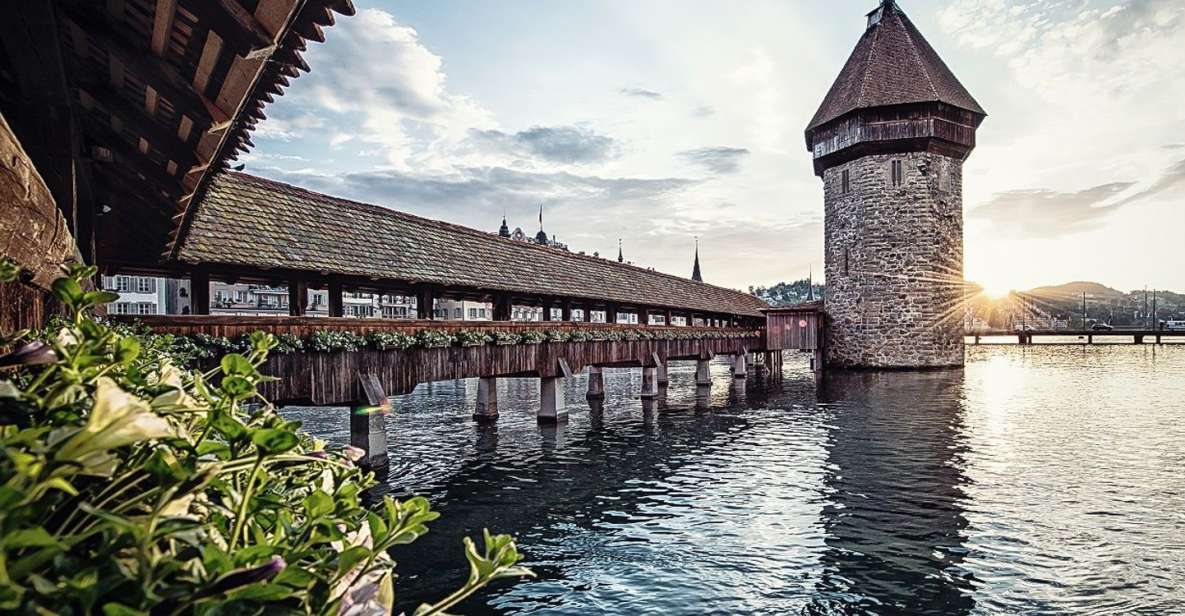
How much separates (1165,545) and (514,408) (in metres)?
20.6

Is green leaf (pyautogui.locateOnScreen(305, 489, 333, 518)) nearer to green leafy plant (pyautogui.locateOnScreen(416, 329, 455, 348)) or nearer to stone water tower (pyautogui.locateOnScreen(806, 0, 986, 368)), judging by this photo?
green leafy plant (pyautogui.locateOnScreen(416, 329, 455, 348))

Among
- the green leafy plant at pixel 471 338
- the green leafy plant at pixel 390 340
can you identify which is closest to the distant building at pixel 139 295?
the green leafy plant at pixel 471 338

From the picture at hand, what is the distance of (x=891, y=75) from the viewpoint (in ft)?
133

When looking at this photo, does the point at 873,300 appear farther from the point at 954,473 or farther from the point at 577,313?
the point at 577,313

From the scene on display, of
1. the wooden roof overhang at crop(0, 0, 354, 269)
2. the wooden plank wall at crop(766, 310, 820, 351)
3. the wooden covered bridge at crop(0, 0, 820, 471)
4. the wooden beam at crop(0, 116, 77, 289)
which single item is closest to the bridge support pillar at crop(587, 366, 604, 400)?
the wooden covered bridge at crop(0, 0, 820, 471)

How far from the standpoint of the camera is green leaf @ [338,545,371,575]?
1.06 meters

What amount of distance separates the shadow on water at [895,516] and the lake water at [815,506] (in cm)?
4

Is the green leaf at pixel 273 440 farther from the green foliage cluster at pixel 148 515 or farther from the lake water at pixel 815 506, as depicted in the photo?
the lake water at pixel 815 506

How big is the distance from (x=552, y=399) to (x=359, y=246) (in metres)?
7.72

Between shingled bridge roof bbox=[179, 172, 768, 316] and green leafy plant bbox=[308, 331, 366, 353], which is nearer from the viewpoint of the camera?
green leafy plant bbox=[308, 331, 366, 353]

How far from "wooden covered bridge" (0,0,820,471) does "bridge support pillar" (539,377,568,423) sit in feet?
0.16

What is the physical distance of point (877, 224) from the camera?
132 feet

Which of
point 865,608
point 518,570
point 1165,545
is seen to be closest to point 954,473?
point 1165,545

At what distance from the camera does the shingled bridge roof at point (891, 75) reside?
1543 inches
